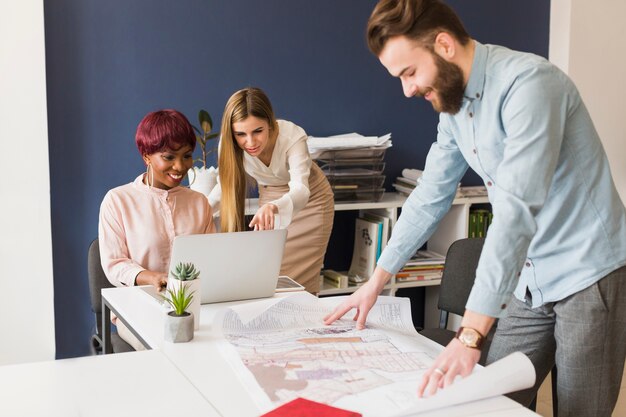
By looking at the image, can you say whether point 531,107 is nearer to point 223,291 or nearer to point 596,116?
point 223,291

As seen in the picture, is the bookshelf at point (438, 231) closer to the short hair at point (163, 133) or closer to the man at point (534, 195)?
the short hair at point (163, 133)

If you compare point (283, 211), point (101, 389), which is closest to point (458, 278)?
point (283, 211)

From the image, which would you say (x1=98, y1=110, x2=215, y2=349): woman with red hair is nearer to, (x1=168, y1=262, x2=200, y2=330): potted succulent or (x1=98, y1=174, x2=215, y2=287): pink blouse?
(x1=98, y1=174, x2=215, y2=287): pink blouse

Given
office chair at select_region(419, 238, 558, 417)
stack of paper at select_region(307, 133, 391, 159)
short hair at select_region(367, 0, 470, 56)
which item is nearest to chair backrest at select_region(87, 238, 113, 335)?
office chair at select_region(419, 238, 558, 417)

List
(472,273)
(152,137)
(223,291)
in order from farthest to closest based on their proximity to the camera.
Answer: (472,273)
(152,137)
(223,291)

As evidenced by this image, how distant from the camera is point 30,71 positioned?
3.17 m

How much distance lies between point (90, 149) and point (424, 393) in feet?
8.16

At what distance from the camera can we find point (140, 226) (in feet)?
8.23

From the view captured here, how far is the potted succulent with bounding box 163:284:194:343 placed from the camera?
1718 mm

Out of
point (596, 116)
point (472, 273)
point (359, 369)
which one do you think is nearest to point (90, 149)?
point (472, 273)

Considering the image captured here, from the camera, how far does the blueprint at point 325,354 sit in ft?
4.52

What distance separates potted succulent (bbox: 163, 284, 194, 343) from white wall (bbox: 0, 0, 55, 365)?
5.83ft

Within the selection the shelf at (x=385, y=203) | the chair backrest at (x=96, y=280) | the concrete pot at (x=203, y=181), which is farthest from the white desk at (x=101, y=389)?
the shelf at (x=385, y=203)

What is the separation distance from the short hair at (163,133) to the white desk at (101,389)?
41.3 inches
